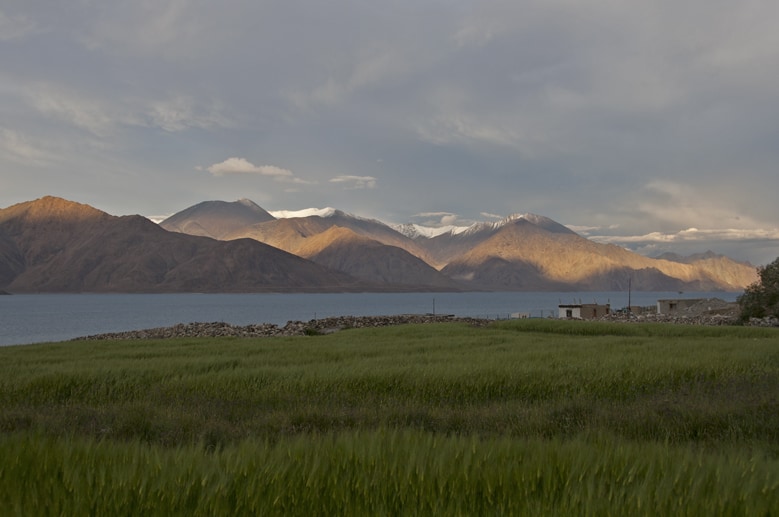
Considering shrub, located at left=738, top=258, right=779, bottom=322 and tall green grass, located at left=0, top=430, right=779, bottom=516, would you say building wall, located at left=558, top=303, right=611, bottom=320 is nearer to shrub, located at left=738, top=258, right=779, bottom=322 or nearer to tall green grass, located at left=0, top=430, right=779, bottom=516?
shrub, located at left=738, top=258, right=779, bottom=322

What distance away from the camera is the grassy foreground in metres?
4.42

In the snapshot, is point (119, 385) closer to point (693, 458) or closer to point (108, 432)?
point (108, 432)

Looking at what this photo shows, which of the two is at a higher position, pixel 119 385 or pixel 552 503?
pixel 552 503

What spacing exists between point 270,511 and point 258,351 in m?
21.3

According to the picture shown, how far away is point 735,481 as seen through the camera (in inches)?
186

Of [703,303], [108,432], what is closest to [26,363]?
[108,432]

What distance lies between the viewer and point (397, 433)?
6273 millimetres

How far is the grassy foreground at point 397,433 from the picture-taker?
4418 mm

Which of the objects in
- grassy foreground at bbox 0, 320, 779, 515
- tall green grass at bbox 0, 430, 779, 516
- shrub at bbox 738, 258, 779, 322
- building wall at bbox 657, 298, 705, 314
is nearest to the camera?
tall green grass at bbox 0, 430, 779, 516

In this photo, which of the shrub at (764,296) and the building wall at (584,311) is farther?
the building wall at (584,311)

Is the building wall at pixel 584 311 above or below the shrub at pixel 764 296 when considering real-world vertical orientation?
below

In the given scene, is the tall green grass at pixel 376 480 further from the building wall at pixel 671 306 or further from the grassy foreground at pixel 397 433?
the building wall at pixel 671 306

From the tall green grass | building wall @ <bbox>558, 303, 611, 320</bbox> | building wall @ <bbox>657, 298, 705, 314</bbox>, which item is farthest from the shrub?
the tall green grass

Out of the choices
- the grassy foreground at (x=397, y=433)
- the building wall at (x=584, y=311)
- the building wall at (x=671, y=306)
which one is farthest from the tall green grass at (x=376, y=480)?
the building wall at (x=671, y=306)
